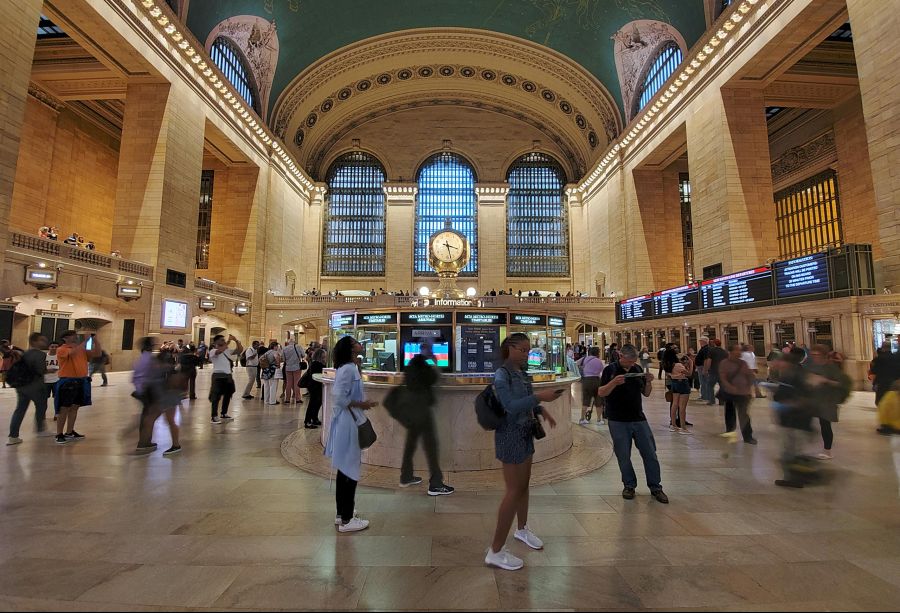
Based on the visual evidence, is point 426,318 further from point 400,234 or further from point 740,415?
point 400,234

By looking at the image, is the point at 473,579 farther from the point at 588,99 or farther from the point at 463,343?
the point at 588,99

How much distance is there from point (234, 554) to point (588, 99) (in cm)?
3181

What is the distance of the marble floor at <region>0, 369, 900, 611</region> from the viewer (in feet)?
7.48

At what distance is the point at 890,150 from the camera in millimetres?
10430

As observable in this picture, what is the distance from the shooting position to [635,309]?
22062mm

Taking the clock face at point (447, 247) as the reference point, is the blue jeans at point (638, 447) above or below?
below

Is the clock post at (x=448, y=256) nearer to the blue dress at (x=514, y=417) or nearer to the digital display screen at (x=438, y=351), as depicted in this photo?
the digital display screen at (x=438, y=351)

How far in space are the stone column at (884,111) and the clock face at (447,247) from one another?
1070 cm

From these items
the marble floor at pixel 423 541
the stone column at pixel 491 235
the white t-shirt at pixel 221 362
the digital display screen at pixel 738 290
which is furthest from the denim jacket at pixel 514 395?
the stone column at pixel 491 235

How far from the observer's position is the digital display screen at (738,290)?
13664 millimetres

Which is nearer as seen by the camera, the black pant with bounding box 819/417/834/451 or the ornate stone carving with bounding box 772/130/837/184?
the black pant with bounding box 819/417/834/451

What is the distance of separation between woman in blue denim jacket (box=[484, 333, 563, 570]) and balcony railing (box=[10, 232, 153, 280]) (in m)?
15.0

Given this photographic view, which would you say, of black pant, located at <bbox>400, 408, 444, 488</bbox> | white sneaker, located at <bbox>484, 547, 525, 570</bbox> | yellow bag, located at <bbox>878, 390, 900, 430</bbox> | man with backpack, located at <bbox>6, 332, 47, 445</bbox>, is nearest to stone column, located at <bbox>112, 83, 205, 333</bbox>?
man with backpack, located at <bbox>6, 332, 47, 445</bbox>

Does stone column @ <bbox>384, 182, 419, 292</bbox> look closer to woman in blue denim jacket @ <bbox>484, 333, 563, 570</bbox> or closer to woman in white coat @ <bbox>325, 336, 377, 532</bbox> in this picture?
woman in white coat @ <bbox>325, 336, 377, 532</bbox>
